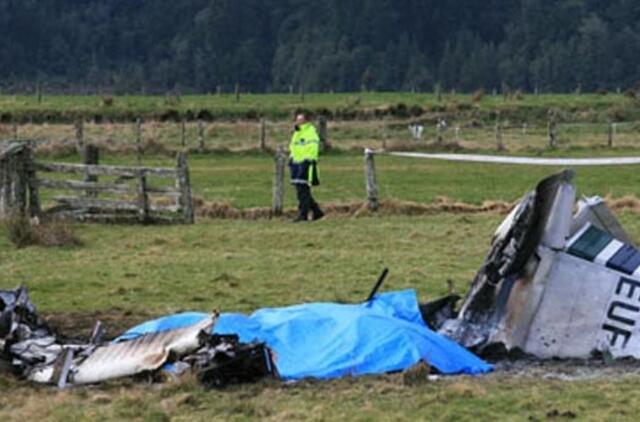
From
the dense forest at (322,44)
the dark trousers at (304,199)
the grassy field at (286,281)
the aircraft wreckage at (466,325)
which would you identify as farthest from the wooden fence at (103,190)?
the dense forest at (322,44)

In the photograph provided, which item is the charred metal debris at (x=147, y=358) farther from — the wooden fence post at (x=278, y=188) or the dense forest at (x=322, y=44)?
the dense forest at (x=322, y=44)

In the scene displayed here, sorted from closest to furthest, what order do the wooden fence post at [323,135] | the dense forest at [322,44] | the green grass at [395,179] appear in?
the green grass at [395,179]
the wooden fence post at [323,135]
the dense forest at [322,44]

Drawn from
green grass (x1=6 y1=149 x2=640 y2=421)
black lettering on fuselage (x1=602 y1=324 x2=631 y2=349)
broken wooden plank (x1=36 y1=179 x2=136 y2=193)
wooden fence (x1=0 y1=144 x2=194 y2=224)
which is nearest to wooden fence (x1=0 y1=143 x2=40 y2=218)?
wooden fence (x1=0 y1=144 x2=194 y2=224)

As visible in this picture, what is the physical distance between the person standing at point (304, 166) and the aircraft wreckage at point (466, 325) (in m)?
11.9

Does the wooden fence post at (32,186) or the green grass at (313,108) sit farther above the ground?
the wooden fence post at (32,186)

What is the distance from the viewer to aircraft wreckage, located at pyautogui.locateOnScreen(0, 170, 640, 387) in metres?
11.2

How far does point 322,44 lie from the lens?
135m

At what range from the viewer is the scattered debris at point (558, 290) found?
12.0 meters

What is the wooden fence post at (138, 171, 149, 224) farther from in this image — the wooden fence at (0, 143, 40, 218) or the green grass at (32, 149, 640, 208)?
the green grass at (32, 149, 640, 208)

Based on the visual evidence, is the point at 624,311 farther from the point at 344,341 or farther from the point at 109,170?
the point at 109,170

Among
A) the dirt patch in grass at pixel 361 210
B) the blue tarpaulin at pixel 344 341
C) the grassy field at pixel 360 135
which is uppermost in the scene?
the blue tarpaulin at pixel 344 341

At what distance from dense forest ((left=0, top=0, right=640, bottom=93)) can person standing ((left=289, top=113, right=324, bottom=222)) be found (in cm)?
9621

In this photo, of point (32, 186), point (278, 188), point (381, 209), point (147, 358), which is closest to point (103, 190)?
point (32, 186)

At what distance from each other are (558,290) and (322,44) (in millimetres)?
123610
